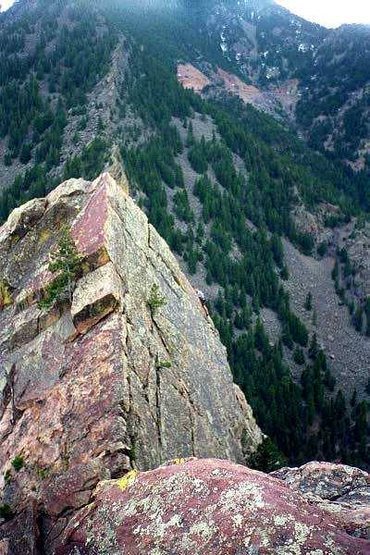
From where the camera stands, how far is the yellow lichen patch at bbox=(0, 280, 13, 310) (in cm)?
3381

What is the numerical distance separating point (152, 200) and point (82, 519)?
107m

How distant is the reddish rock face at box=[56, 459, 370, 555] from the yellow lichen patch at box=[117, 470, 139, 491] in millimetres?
50

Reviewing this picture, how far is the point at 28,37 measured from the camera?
19800 cm

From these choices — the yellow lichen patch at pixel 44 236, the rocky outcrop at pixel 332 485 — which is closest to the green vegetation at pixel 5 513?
the rocky outcrop at pixel 332 485

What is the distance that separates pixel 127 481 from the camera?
18688 mm

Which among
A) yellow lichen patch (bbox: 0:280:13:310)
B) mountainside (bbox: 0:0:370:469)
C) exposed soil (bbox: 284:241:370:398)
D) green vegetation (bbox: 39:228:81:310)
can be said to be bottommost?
exposed soil (bbox: 284:241:370:398)

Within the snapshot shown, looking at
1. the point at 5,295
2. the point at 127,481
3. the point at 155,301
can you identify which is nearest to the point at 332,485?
the point at 127,481

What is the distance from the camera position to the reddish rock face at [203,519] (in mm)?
14469

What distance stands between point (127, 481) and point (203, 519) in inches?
151

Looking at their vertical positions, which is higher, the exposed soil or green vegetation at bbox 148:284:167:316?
green vegetation at bbox 148:284:167:316

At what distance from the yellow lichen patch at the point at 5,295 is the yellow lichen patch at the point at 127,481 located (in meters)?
17.8

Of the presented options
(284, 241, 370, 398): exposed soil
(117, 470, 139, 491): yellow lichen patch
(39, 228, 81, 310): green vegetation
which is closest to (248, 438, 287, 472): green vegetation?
(39, 228, 81, 310): green vegetation

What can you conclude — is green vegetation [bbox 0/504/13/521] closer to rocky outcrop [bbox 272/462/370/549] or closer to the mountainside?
rocky outcrop [bbox 272/462/370/549]

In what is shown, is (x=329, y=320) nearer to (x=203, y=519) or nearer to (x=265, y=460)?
(x=265, y=460)
